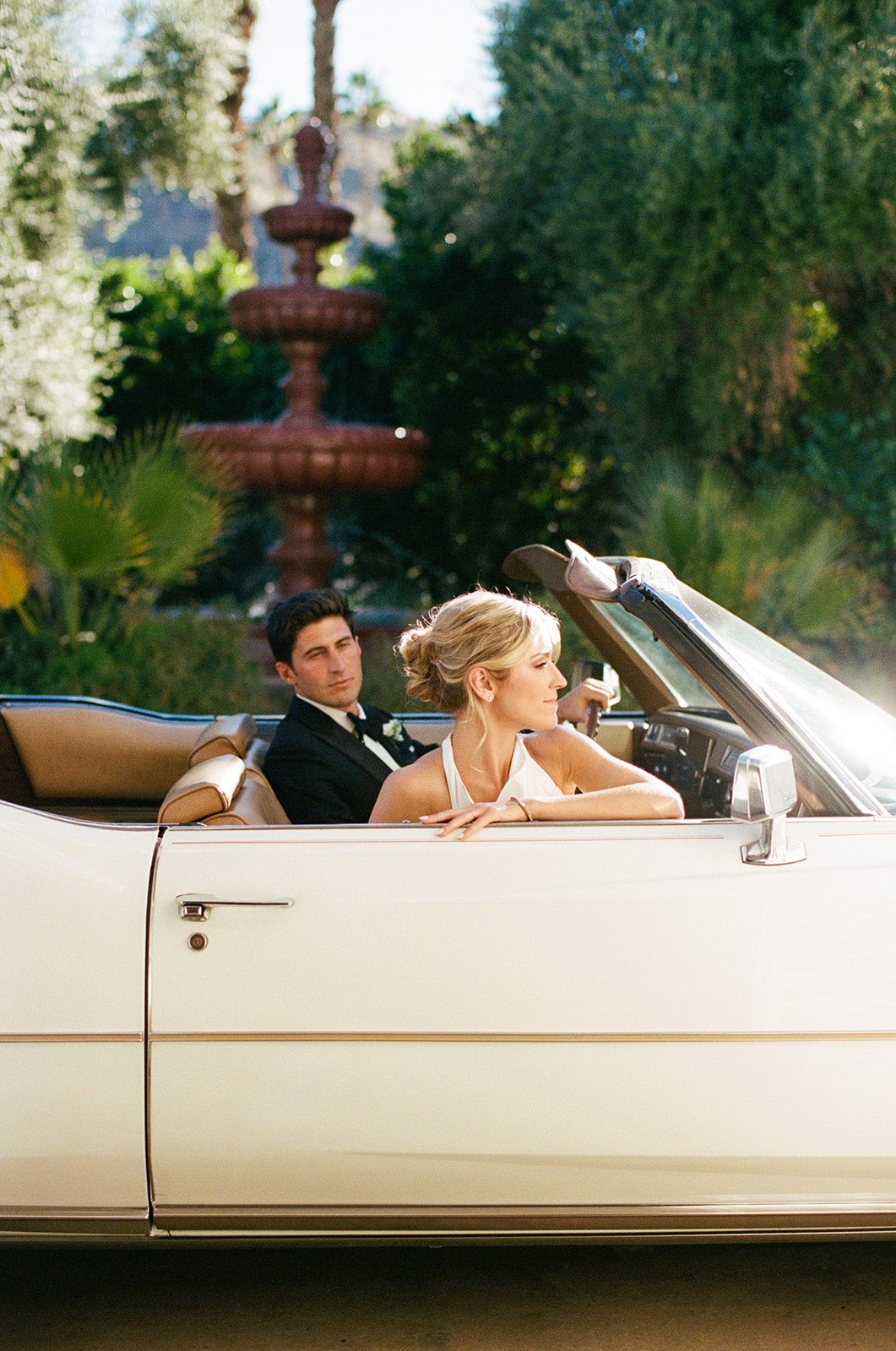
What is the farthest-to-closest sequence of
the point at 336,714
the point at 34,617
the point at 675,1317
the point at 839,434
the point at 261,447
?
the point at 261,447
the point at 839,434
the point at 34,617
the point at 336,714
the point at 675,1317

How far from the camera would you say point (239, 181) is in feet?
55.3

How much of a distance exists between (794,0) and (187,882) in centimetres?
858

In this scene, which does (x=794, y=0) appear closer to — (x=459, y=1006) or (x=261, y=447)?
(x=261, y=447)

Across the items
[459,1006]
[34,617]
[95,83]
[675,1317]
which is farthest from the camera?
[95,83]

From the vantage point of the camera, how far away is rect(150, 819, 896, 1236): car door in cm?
228

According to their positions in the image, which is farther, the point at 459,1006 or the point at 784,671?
the point at 784,671

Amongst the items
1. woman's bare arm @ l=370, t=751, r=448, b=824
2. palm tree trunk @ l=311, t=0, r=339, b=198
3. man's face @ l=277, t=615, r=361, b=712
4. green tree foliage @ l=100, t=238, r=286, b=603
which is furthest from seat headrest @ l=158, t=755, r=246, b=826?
palm tree trunk @ l=311, t=0, r=339, b=198

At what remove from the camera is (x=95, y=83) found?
37.9 ft

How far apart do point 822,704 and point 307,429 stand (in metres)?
8.16

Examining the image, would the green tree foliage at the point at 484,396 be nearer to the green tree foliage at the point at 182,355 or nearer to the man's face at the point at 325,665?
the green tree foliage at the point at 182,355

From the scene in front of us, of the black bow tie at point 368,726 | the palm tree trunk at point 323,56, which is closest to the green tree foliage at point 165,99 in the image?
the palm tree trunk at point 323,56

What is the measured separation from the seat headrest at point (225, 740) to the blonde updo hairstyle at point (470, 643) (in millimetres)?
607

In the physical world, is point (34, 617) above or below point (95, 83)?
below

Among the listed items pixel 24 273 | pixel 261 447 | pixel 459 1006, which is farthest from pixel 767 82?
pixel 459 1006
